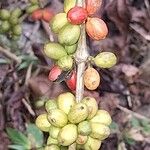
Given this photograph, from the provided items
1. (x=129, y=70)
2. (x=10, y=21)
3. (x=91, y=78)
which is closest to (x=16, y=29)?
(x=10, y=21)

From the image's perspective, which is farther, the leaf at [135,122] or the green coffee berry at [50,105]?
the leaf at [135,122]

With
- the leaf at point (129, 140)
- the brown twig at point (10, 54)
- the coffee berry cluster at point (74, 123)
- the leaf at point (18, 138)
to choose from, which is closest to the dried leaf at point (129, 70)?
the leaf at point (129, 140)

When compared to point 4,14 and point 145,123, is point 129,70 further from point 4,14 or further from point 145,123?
point 4,14

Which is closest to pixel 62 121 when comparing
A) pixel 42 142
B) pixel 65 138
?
pixel 65 138

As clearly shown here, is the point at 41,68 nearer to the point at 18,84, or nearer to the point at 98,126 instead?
the point at 18,84

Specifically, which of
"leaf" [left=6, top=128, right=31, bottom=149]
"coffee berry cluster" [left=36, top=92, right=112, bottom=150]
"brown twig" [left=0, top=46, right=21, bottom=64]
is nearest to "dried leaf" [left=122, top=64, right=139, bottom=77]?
"brown twig" [left=0, top=46, right=21, bottom=64]

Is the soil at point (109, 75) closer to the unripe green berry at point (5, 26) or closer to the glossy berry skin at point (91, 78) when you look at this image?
the unripe green berry at point (5, 26)
